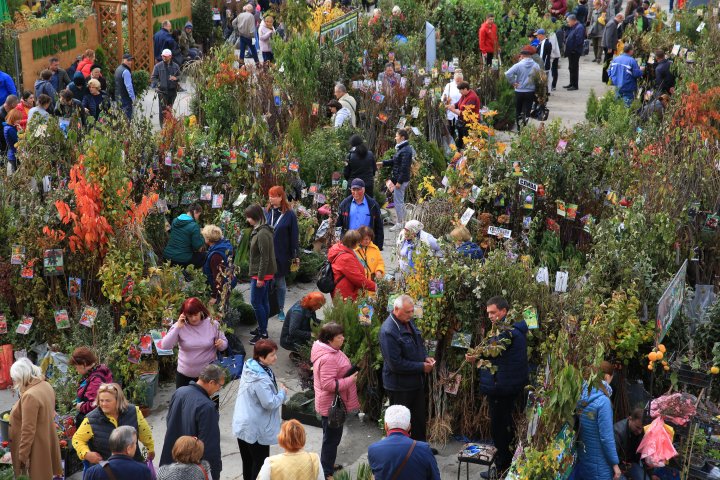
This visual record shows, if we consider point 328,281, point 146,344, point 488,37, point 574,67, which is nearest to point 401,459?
point 146,344

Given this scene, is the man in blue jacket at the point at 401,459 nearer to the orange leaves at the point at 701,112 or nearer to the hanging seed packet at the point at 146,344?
the hanging seed packet at the point at 146,344

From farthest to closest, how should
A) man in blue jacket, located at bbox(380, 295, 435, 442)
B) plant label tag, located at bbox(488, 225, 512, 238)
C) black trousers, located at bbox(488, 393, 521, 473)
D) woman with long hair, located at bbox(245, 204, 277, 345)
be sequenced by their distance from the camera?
plant label tag, located at bbox(488, 225, 512, 238)
woman with long hair, located at bbox(245, 204, 277, 345)
black trousers, located at bbox(488, 393, 521, 473)
man in blue jacket, located at bbox(380, 295, 435, 442)

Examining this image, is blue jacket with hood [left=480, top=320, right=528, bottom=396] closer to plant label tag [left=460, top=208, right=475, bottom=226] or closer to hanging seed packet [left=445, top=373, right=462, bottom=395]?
hanging seed packet [left=445, top=373, right=462, bottom=395]

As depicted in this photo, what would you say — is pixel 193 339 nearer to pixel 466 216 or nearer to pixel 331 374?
pixel 331 374

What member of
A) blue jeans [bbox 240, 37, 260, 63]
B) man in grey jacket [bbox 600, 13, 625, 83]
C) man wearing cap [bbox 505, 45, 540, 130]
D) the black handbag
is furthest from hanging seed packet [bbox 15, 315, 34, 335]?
man in grey jacket [bbox 600, 13, 625, 83]

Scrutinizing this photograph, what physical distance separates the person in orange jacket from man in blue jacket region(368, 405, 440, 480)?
1311cm

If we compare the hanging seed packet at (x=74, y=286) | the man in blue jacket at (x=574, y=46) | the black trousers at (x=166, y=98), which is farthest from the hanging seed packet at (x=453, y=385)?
the man in blue jacket at (x=574, y=46)

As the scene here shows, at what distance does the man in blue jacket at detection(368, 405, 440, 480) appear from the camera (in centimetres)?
615

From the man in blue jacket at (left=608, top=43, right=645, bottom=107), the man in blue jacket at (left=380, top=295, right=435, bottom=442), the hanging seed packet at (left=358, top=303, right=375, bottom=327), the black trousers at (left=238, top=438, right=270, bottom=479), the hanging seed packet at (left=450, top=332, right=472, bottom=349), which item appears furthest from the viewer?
the man in blue jacket at (left=608, top=43, right=645, bottom=107)

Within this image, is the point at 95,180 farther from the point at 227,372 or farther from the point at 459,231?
the point at 459,231

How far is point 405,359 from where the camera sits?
758 cm

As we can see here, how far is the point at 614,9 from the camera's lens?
24062mm

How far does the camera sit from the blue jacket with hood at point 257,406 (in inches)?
272

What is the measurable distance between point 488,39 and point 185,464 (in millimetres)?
13814
